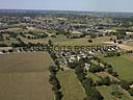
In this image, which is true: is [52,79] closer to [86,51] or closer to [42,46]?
[86,51]

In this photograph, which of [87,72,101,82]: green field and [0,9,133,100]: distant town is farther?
[87,72,101,82]: green field

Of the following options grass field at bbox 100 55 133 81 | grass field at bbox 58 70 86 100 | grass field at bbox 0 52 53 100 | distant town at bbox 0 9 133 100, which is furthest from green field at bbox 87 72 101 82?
grass field at bbox 0 52 53 100

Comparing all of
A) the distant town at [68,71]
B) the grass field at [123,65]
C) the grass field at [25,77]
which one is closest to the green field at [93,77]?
the distant town at [68,71]

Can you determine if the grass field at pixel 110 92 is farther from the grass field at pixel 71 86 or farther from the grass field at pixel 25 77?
the grass field at pixel 25 77

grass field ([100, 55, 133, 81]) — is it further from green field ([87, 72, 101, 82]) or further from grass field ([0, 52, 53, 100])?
grass field ([0, 52, 53, 100])

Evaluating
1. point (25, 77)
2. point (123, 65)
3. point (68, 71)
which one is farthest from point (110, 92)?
point (123, 65)

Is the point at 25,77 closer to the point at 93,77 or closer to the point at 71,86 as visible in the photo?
the point at 71,86
